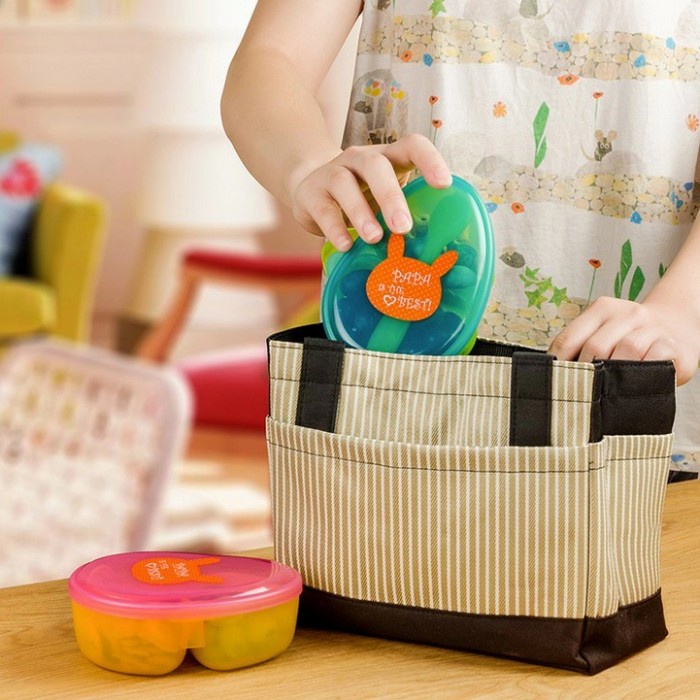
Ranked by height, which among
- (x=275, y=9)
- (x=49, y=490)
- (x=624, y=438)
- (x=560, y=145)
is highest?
(x=275, y=9)

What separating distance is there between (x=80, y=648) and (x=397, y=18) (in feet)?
2.24

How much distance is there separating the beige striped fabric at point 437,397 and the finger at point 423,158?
0.37 feet

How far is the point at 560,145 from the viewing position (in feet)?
3.57

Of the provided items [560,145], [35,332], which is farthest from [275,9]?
[35,332]

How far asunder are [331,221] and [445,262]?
0.31 feet

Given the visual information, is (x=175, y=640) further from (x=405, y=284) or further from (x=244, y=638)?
(x=405, y=284)

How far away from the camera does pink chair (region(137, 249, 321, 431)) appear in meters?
3.67

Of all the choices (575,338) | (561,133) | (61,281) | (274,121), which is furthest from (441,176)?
(61,281)

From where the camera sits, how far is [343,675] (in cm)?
68

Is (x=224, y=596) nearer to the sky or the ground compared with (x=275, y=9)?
nearer to the ground

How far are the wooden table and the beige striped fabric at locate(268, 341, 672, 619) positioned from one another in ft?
0.11

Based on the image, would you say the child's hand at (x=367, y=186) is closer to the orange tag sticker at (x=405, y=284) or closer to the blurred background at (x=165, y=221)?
the orange tag sticker at (x=405, y=284)

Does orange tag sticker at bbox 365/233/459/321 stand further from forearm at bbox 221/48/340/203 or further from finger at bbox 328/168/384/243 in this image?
→ forearm at bbox 221/48/340/203

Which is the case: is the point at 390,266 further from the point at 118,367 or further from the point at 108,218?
the point at 108,218
